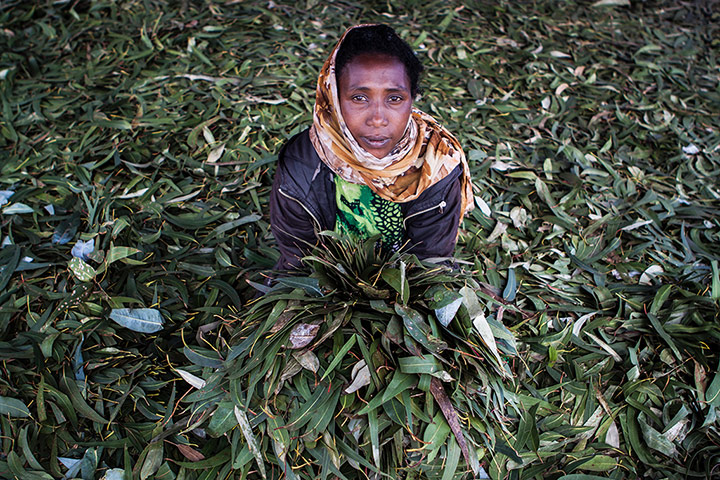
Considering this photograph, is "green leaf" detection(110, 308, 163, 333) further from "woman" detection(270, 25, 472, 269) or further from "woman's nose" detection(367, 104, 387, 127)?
"woman's nose" detection(367, 104, 387, 127)

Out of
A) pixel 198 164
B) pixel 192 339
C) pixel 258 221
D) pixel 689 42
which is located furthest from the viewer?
pixel 689 42

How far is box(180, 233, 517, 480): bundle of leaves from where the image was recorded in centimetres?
125

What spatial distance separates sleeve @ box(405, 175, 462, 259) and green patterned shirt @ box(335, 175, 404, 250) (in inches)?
1.9

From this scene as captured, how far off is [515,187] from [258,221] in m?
1.14

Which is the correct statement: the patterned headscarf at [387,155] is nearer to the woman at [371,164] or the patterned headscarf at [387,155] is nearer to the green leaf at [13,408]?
the woman at [371,164]

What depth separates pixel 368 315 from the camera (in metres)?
1.32

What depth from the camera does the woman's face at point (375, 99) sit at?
1207mm

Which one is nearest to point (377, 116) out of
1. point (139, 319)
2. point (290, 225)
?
point (290, 225)

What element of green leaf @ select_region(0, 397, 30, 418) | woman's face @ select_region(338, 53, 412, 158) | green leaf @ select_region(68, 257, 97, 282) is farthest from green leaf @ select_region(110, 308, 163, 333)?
woman's face @ select_region(338, 53, 412, 158)

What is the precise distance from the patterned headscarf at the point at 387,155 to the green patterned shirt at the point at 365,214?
7cm

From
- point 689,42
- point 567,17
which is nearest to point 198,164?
point 567,17

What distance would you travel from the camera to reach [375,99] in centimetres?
123

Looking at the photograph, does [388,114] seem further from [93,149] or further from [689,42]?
[689,42]

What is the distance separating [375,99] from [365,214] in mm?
386
